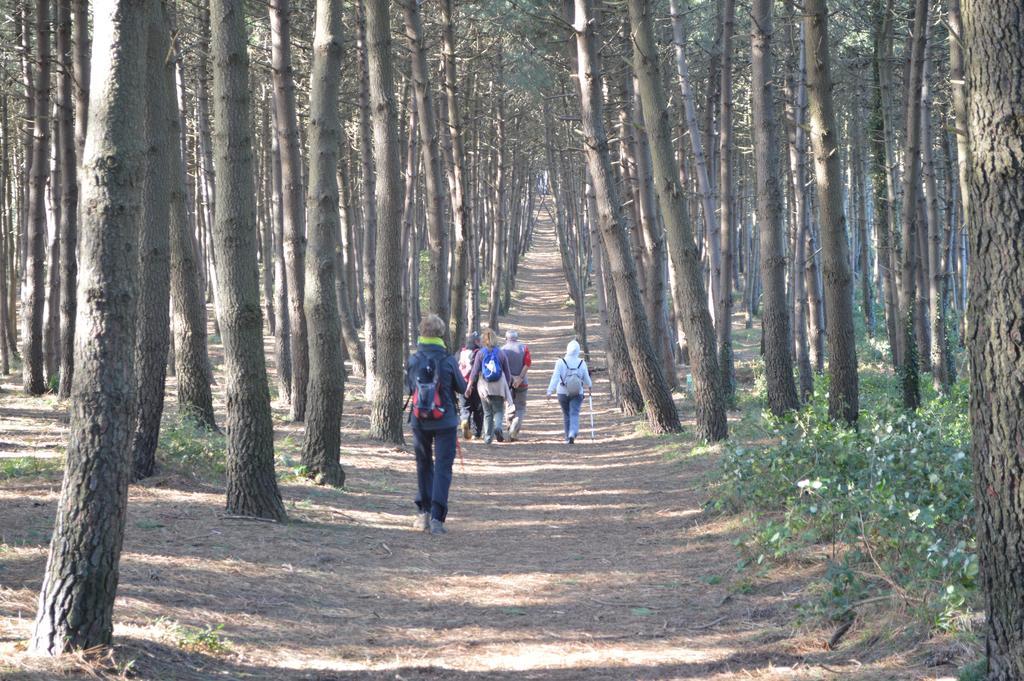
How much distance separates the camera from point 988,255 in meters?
3.88

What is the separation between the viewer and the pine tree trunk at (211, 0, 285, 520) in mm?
8273

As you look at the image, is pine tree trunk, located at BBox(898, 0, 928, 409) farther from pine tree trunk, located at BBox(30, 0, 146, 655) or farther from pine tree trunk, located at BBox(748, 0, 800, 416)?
pine tree trunk, located at BBox(30, 0, 146, 655)

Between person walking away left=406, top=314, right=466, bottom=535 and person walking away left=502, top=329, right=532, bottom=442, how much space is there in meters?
8.03

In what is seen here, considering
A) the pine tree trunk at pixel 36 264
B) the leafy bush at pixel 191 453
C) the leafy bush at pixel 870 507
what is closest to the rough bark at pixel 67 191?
the pine tree trunk at pixel 36 264

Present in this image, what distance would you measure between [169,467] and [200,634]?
16.6 ft

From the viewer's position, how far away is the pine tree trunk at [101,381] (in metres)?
4.51

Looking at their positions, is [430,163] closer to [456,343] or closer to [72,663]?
[456,343]

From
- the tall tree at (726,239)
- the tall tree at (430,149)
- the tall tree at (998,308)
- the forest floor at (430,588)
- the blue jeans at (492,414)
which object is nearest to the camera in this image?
the tall tree at (998,308)

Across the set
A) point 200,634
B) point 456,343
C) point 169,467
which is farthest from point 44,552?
point 456,343

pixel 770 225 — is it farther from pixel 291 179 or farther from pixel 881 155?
pixel 881 155

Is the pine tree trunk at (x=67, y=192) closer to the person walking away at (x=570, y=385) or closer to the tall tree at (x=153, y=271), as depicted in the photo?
the tall tree at (x=153, y=271)

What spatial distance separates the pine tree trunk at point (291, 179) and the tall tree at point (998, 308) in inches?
398

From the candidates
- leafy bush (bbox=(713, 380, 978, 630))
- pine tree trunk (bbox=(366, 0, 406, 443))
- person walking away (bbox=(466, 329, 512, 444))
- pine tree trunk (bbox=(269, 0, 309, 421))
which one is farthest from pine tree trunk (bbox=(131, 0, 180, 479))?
person walking away (bbox=(466, 329, 512, 444))

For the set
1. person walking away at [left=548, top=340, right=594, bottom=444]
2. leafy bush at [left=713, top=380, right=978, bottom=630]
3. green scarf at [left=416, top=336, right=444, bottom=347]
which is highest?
green scarf at [left=416, top=336, right=444, bottom=347]
